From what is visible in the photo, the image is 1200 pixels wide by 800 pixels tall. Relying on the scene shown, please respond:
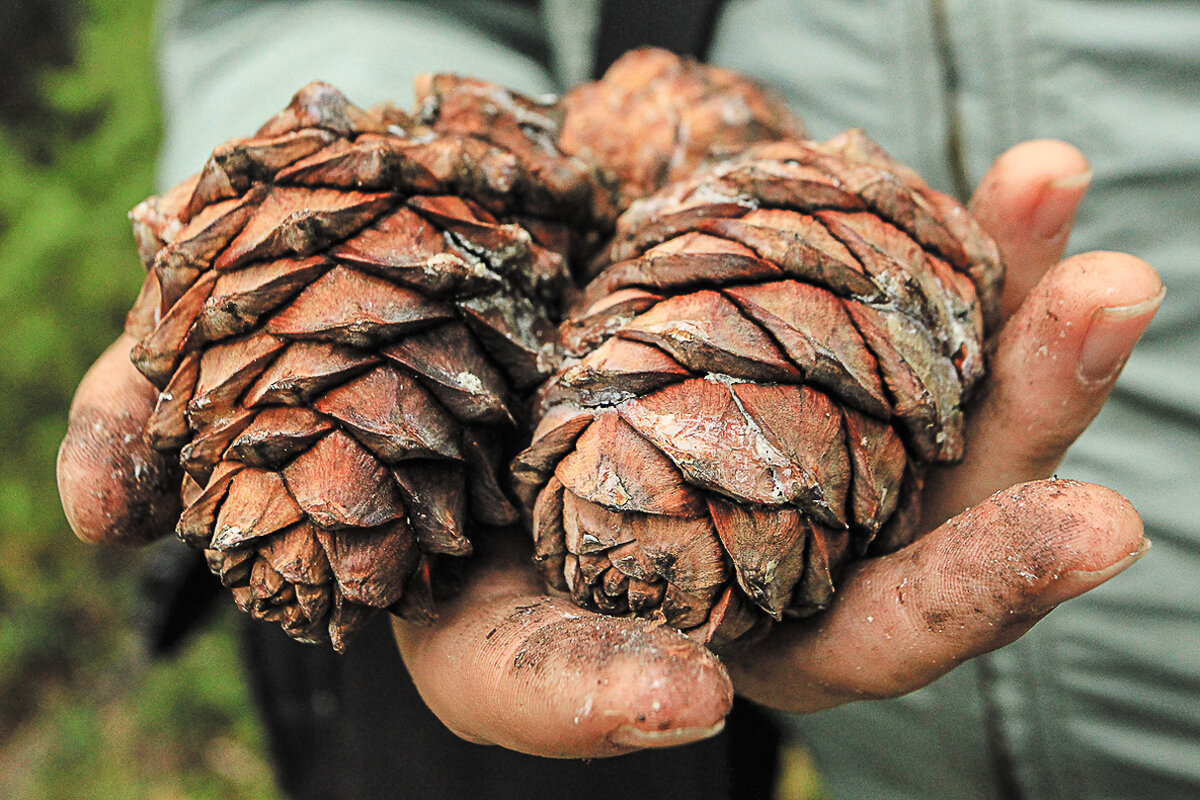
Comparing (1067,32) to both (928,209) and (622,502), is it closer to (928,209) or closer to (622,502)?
(928,209)

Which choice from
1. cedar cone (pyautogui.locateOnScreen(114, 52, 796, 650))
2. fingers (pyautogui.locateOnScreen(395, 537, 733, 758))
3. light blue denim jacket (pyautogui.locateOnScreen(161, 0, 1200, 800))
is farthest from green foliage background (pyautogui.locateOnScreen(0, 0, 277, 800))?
fingers (pyautogui.locateOnScreen(395, 537, 733, 758))

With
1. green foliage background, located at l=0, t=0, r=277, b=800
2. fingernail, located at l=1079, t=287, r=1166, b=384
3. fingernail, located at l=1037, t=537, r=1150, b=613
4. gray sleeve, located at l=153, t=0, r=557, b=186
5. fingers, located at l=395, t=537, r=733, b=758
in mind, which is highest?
gray sleeve, located at l=153, t=0, r=557, b=186

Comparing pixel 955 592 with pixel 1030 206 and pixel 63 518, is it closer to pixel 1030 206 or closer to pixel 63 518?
pixel 1030 206

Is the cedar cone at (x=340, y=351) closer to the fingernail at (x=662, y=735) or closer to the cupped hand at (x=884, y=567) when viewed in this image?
the cupped hand at (x=884, y=567)

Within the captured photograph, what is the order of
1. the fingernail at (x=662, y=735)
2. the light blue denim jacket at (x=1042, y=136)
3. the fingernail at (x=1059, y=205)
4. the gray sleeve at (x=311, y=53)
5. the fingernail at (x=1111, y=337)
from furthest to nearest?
the gray sleeve at (x=311, y=53), the light blue denim jacket at (x=1042, y=136), the fingernail at (x=1059, y=205), the fingernail at (x=1111, y=337), the fingernail at (x=662, y=735)

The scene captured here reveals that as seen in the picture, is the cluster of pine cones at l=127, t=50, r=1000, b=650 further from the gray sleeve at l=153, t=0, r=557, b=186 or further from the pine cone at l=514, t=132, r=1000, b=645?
the gray sleeve at l=153, t=0, r=557, b=186

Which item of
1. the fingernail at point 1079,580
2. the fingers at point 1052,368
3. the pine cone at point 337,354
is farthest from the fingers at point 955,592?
the pine cone at point 337,354
